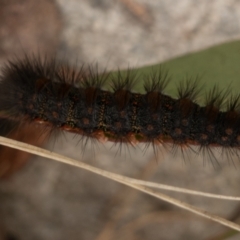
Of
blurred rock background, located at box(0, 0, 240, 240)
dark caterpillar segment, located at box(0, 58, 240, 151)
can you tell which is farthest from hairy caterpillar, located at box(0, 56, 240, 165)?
blurred rock background, located at box(0, 0, 240, 240)

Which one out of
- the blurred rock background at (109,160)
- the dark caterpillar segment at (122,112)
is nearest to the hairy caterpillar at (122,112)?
the dark caterpillar segment at (122,112)

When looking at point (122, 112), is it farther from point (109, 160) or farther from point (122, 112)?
point (109, 160)

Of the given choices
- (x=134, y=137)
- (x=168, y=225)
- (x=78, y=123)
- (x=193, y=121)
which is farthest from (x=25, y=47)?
(x=168, y=225)

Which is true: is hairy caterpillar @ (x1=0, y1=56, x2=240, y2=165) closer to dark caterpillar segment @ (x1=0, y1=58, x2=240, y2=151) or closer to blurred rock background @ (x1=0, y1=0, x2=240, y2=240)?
dark caterpillar segment @ (x1=0, y1=58, x2=240, y2=151)

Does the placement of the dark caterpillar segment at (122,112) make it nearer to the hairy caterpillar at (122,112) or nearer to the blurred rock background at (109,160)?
the hairy caterpillar at (122,112)

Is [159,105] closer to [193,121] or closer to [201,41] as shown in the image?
[193,121]

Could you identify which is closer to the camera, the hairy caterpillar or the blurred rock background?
the hairy caterpillar

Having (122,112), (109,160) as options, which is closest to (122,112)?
(122,112)
